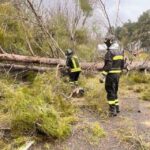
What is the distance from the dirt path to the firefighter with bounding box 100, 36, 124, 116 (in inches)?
14.4

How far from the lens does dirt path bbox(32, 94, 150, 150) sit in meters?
6.03

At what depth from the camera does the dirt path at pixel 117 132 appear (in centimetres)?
603

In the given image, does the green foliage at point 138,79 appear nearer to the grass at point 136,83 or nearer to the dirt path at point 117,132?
the grass at point 136,83

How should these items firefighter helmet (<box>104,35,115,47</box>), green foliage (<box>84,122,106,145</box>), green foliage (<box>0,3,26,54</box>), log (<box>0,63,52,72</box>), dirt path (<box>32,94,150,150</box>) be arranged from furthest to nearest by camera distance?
green foliage (<box>0,3,26,54</box>), log (<box>0,63,52,72</box>), firefighter helmet (<box>104,35,115,47</box>), green foliage (<box>84,122,106,145</box>), dirt path (<box>32,94,150,150</box>)

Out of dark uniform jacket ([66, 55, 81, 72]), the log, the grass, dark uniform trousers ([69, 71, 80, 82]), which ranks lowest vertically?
the grass

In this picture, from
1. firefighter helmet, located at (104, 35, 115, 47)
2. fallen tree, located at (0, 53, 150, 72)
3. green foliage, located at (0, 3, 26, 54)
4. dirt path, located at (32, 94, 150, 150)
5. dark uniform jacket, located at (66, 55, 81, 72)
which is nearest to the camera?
dirt path, located at (32, 94, 150, 150)

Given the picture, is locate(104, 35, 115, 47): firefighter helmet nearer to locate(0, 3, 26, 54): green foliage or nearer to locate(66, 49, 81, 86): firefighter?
locate(66, 49, 81, 86): firefighter

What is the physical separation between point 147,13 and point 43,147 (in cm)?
2535

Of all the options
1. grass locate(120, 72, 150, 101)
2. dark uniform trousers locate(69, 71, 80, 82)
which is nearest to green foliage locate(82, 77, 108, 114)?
dark uniform trousers locate(69, 71, 80, 82)

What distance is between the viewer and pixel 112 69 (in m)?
7.66

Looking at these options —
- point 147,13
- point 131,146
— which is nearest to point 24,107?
point 131,146

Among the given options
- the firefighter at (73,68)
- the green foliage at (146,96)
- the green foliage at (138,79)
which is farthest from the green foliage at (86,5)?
the green foliage at (146,96)

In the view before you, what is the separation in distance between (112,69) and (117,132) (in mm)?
1564

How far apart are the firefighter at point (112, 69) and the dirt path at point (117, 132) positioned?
1.20 feet
